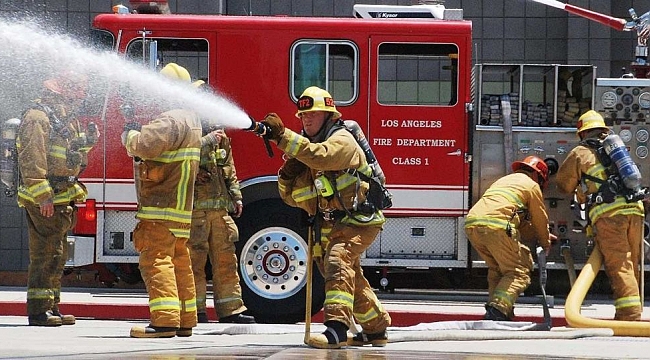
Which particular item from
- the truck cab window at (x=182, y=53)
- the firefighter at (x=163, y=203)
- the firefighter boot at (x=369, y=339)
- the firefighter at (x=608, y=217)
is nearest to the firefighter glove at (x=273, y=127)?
the firefighter at (x=163, y=203)

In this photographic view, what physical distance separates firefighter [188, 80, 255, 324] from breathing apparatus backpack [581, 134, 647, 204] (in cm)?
282

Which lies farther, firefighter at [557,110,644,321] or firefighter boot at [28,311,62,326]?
firefighter at [557,110,644,321]

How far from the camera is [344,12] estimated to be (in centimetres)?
1554

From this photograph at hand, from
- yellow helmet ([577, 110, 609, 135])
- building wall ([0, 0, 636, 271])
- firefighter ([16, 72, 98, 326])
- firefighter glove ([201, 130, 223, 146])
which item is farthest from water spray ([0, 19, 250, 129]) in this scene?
building wall ([0, 0, 636, 271])

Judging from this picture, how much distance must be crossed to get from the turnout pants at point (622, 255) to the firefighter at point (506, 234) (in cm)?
48

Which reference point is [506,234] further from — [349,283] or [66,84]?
[66,84]

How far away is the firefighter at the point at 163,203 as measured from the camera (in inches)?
360

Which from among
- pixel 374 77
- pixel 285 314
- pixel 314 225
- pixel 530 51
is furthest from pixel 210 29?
pixel 530 51

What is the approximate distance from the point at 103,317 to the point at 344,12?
5.18m

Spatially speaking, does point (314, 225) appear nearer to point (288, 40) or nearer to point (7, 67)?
point (288, 40)

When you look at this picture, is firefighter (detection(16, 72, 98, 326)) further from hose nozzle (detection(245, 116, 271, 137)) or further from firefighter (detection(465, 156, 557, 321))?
firefighter (detection(465, 156, 557, 321))

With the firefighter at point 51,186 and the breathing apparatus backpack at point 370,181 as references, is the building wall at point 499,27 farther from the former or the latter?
the breathing apparatus backpack at point 370,181

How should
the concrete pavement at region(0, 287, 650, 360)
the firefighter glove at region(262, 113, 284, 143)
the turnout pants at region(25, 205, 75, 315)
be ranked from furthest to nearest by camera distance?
1. the turnout pants at region(25, 205, 75, 315)
2. the firefighter glove at region(262, 113, 284, 143)
3. the concrete pavement at region(0, 287, 650, 360)

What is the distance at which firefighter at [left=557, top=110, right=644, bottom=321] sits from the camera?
433 inches
